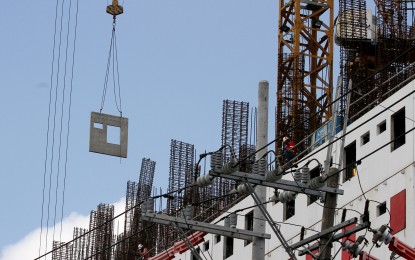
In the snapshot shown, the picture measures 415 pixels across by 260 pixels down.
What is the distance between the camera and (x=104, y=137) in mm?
35531

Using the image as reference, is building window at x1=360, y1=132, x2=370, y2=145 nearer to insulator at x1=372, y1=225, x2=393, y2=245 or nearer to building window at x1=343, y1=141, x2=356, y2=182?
building window at x1=343, y1=141, x2=356, y2=182

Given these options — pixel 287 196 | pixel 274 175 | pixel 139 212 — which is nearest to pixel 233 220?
pixel 287 196

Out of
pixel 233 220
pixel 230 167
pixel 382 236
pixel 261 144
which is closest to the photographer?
pixel 382 236

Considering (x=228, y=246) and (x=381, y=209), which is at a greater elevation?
(x=381, y=209)

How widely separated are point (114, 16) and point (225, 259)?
32.0 feet

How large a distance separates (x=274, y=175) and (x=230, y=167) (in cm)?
81

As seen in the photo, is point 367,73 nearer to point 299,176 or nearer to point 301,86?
point 301,86

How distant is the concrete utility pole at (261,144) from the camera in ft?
83.8

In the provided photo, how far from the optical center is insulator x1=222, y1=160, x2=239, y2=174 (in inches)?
952

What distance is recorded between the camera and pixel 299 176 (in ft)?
81.6

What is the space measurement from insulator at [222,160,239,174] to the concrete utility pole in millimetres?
1387

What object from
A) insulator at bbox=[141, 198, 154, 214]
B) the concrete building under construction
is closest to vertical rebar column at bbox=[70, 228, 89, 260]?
the concrete building under construction

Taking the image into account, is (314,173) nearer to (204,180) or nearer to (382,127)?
(382,127)

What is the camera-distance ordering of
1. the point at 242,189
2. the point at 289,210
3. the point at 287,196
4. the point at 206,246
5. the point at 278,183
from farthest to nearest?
1. the point at 206,246
2. the point at 289,210
3. the point at 287,196
4. the point at 242,189
5. the point at 278,183
